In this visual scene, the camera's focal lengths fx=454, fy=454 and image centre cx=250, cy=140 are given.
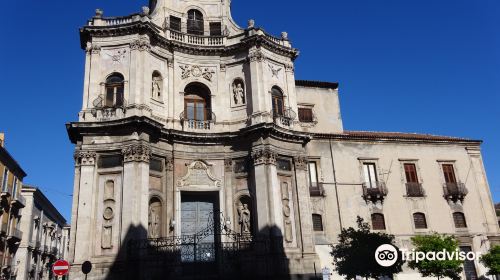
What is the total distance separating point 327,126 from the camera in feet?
93.5

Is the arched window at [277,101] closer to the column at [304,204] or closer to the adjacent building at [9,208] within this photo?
the column at [304,204]

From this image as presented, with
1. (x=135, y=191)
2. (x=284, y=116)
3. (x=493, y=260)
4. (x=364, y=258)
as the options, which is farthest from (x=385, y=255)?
(x=135, y=191)

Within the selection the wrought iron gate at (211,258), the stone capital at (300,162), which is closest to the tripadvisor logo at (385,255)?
the wrought iron gate at (211,258)

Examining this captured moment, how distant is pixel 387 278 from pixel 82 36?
2088 cm

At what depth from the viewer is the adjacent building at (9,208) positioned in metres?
33.0

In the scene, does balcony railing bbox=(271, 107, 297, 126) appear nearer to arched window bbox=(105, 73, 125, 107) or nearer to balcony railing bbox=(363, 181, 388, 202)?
balcony railing bbox=(363, 181, 388, 202)

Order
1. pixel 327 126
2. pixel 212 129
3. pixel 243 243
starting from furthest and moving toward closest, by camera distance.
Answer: pixel 327 126 < pixel 212 129 < pixel 243 243

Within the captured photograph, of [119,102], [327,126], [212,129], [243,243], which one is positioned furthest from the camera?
[327,126]

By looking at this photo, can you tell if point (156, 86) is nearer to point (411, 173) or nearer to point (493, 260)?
point (411, 173)

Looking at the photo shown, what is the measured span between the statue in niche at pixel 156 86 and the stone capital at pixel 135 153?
3.73m

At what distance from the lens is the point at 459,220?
1084 inches

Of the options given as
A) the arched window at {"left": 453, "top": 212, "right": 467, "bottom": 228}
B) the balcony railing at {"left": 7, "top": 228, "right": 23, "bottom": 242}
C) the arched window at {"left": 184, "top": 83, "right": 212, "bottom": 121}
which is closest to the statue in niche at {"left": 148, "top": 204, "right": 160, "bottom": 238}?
the arched window at {"left": 184, "top": 83, "right": 212, "bottom": 121}

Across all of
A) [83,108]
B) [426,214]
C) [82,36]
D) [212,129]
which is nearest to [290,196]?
[212,129]

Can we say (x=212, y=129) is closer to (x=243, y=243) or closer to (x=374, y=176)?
(x=243, y=243)
